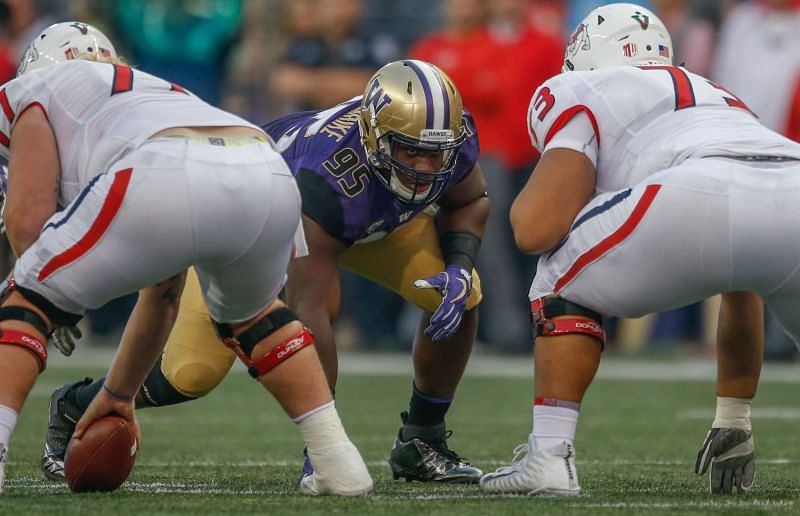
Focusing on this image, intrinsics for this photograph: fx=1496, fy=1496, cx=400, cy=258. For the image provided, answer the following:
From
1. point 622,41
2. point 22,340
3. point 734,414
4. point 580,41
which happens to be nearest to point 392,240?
point 580,41

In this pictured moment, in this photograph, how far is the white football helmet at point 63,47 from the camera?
478cm

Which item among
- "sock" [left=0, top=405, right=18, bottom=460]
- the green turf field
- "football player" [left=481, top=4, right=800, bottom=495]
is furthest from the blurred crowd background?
"sock" [left=0, top=405, right=18, bottom=460]

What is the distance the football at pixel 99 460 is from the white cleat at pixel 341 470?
65 cm

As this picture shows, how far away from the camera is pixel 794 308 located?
13.7 feet

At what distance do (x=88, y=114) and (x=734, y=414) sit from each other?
7.01 feet

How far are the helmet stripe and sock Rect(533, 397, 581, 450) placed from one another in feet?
3.22

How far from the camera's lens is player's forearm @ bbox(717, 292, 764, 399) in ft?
15.0

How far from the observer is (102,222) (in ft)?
12.7

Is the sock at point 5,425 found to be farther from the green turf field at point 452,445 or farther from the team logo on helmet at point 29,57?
the team logo on helmet at point 29,57

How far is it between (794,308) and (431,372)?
1459 millimetres

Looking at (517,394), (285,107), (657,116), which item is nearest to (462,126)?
(657,116)

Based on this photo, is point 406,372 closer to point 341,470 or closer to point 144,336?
point 144,336

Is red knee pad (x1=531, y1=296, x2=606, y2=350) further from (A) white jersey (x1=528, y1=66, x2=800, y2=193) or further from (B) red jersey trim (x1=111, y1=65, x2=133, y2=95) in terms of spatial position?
(B) red jersey trim (x1=111, y1=65, x2=133, y2=95)

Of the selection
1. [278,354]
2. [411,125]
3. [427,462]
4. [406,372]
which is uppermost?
[411,125]
